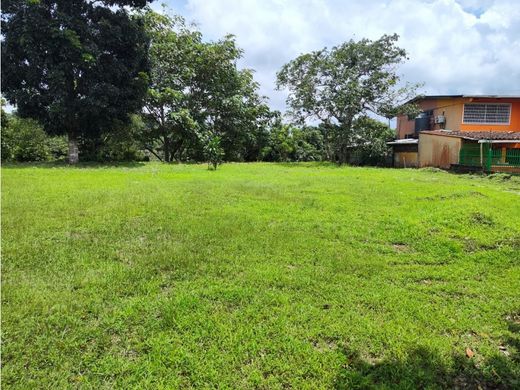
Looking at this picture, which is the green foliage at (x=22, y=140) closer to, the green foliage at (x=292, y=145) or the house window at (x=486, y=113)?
the green foliage at (x=292, y=145)

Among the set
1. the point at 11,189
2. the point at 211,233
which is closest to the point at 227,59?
the point at 11,189

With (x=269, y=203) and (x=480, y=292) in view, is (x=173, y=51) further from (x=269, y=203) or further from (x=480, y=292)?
(x=480, y=292)

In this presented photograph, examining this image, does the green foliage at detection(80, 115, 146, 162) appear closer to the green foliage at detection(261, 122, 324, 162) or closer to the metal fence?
the green foliage at detection(261, 122, 324, 162)

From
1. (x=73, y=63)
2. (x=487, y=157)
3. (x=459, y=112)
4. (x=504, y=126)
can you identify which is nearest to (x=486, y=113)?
(x=504, y=126)

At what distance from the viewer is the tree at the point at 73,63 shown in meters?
15.3

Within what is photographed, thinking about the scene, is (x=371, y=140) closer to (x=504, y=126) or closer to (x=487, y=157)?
(x=504, y=126)

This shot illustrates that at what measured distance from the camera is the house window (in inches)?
928

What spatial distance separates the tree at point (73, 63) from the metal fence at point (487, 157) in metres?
17.8

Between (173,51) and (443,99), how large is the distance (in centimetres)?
1953

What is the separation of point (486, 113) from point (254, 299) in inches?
1038

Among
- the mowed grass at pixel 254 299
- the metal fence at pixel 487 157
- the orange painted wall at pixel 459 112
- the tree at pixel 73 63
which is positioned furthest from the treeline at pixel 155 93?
the mowed grass at pixel 254 299

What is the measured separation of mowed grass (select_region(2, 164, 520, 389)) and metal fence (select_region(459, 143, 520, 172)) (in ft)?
43.6

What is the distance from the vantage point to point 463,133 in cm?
2105

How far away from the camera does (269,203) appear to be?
771 cm
